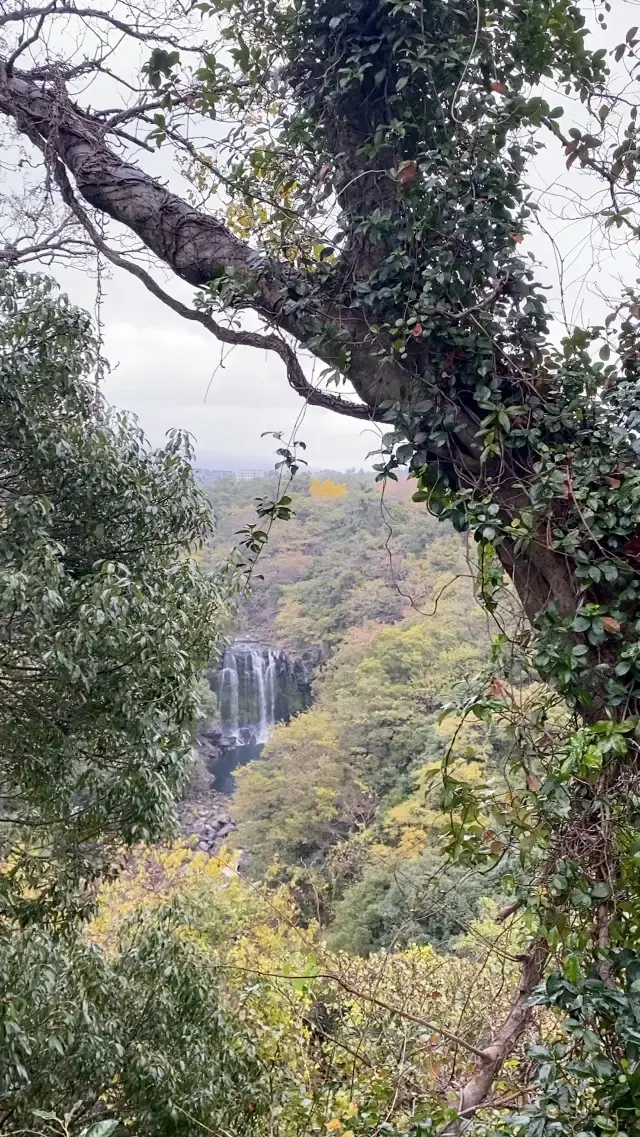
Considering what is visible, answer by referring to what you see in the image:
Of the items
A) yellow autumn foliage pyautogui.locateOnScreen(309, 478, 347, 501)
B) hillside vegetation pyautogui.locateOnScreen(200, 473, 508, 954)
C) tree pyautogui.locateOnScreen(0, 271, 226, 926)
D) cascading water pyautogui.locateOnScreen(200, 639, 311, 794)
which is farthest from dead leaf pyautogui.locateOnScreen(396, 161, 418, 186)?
cascading water pyautogui.locateOnScreen(200, 639, 311, 794)

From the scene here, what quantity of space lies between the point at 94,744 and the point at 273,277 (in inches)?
53.8

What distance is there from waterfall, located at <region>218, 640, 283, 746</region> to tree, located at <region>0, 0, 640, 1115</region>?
12597 millimetres

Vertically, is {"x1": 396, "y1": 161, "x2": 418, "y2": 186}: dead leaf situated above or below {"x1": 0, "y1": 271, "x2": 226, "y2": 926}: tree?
above

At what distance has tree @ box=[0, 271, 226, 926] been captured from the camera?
5.58 feet

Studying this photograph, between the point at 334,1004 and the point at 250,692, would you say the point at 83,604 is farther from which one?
the point at 250,692

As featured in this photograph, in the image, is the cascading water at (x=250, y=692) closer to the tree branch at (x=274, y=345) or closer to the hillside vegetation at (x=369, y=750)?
the hillside vegetation at (x=369, y=750)

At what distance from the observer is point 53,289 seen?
1.87m

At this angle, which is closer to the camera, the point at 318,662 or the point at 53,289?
the point at 53,289

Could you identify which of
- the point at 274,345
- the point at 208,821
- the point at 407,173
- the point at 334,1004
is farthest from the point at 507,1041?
the point at 208,821

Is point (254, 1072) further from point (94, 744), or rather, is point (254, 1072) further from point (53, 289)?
point (53, 289)

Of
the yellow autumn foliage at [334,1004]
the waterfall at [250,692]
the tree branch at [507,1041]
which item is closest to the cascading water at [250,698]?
the waterfall at [250,692]

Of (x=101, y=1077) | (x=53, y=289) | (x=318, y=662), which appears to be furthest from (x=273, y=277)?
(x=318, y=662)

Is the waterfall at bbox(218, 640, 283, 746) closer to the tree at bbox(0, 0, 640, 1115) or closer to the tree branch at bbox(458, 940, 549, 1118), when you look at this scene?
the tree at bbox(0, 0, 640, 1115)

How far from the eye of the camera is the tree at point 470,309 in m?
1.10
